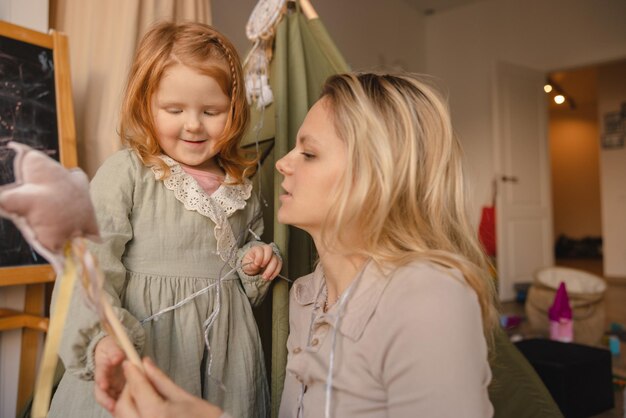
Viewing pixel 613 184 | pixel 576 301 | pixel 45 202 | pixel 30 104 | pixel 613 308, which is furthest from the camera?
pixel 613 184

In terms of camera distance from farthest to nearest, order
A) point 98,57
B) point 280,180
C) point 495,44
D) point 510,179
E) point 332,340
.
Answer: point 495,44 < point 510,179 < point 98,57 < point 280,180 < point 332,340

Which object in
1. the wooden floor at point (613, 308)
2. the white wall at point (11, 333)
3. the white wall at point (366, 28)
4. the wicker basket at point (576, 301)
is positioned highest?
the white wall at point (366, 28)

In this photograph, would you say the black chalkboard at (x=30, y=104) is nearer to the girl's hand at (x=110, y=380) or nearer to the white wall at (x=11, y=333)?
the white wall at (x=11, y=333)

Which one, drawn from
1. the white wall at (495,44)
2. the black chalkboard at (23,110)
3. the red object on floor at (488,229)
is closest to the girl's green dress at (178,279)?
the black chalkboard at (23,110)

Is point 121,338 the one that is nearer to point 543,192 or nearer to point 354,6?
point 354,6

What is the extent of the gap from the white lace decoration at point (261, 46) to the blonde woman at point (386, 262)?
0.51m

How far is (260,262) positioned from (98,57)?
1.04 m

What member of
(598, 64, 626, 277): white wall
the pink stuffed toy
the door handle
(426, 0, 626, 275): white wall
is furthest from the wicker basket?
the pink stuffed toy

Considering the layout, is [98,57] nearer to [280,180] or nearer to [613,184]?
[280,180]

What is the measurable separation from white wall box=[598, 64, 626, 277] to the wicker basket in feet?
8.96

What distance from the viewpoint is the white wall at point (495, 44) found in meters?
4.27

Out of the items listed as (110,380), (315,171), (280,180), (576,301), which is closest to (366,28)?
(576,301)

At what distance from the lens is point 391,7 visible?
14.9 feet

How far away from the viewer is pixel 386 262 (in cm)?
77
